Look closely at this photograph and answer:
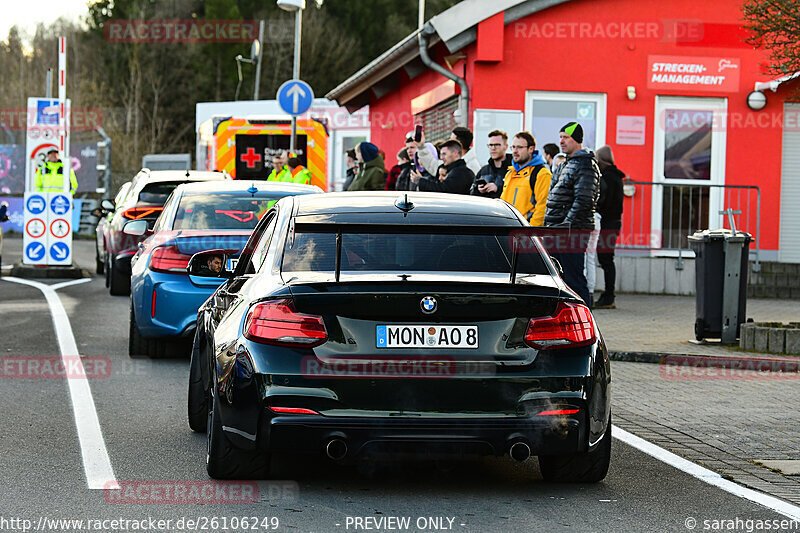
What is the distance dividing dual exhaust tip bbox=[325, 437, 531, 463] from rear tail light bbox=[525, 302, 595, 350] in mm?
431

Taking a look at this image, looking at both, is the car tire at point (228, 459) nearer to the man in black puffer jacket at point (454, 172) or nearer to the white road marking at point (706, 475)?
the white road marking at point (706, 475)

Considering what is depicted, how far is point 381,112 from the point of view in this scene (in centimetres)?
3111

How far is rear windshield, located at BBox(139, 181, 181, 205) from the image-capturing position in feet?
60.2

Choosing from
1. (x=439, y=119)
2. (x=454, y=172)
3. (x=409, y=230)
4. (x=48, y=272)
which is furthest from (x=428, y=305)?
(x=439, y=119)

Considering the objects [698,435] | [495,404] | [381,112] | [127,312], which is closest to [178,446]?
[495,404]

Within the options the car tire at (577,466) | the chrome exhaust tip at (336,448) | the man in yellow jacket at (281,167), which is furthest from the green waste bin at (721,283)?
the man in yellow jacket at (281,167)

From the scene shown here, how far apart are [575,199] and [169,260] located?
13.1ft

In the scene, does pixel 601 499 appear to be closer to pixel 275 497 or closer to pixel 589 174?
pixel 275 497

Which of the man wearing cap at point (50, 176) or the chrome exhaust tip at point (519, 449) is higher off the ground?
the man wearing cap at point (50, 176)

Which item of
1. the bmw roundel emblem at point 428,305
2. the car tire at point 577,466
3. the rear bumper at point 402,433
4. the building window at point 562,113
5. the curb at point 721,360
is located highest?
the building window at point 562,113

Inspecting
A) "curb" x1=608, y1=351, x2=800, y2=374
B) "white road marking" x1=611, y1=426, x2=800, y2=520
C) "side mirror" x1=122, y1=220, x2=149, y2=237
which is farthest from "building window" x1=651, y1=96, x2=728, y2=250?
"white road marking" x1=611, y1=426, x2=800, y2=520

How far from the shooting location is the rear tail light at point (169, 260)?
11039 millimetres

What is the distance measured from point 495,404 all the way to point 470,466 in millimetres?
1280

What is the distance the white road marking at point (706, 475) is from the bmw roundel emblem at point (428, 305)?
175 cm
